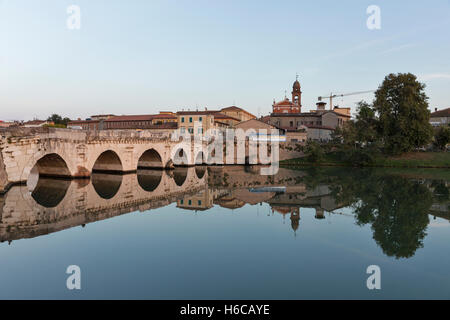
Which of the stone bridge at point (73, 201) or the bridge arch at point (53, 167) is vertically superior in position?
the bridge arch at point (53, 167)

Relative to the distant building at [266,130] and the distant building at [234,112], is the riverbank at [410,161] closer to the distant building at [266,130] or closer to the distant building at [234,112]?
the distant building at [266,130]

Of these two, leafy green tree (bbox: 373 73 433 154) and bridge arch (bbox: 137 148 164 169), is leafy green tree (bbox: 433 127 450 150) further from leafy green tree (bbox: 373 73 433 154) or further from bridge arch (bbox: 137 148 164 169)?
bridge arch (bbox: 137 148 164 169)

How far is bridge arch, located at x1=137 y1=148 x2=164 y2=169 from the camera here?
140 feet

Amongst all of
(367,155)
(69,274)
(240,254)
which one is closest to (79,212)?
(69,274)

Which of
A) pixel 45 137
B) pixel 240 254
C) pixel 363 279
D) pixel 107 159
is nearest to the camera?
pixel 363 279

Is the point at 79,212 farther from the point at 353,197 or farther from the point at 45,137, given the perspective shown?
the point at 353,197

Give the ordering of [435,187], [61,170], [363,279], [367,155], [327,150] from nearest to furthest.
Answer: [363,279]
[61,170]
[435,187]
[367,155]
[327,150]

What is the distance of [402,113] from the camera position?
53.0 meters

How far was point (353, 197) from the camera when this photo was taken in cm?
2477

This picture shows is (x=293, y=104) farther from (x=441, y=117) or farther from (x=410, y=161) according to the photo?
(x=410, y=161)

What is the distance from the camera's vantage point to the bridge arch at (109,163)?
1357 inches

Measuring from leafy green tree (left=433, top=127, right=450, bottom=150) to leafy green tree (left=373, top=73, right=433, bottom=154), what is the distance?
24.8ft

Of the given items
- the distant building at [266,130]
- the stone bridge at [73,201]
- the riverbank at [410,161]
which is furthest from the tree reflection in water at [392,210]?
the distant building at [266,130]
